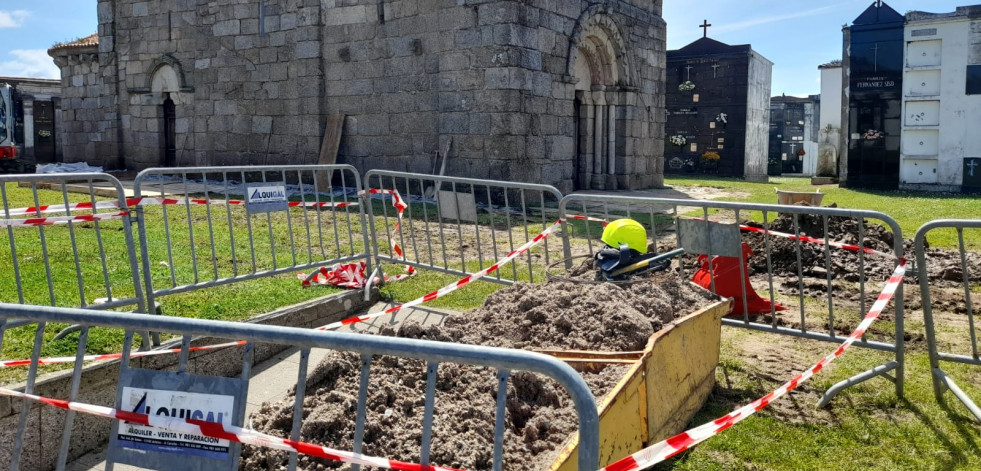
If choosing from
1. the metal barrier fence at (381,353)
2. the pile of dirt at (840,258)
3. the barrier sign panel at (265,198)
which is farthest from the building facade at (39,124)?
the metal barrier fence at (381,353)

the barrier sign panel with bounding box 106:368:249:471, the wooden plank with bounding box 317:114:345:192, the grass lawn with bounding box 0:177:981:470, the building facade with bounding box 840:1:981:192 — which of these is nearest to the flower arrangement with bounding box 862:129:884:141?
the building facade with bounding box 840:1:981:192

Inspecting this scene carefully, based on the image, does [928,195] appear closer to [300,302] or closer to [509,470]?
[300,302]

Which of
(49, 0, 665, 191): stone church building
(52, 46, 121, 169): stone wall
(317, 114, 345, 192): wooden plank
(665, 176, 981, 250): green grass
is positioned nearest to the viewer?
(665, 176, 981, 250): green grass

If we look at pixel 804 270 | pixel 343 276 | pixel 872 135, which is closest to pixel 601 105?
pixel 872 135

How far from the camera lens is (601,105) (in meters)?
17.4

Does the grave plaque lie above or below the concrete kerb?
above

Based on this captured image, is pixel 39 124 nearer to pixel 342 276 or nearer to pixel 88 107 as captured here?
pixel 88 107

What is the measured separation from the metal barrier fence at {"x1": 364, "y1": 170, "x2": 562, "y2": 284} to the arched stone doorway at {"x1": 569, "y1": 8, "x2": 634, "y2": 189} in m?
3.02

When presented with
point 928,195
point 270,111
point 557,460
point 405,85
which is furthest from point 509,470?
point 928,195

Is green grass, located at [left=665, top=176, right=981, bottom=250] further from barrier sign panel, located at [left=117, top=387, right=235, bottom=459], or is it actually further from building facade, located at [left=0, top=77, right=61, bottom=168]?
building facade, located at [left=0, top=77, right=61, bottom=168]

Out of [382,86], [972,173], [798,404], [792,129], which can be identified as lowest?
[798,404]

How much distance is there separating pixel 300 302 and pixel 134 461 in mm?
3912

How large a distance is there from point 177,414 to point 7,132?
2465cm

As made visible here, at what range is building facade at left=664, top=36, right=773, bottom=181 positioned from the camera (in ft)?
99.7
